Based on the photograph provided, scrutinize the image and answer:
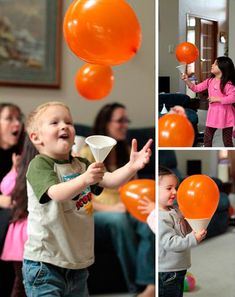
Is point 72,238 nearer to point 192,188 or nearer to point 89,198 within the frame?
point 89,198

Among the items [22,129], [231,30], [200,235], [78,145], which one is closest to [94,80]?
[78,145]

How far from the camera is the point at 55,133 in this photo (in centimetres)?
115

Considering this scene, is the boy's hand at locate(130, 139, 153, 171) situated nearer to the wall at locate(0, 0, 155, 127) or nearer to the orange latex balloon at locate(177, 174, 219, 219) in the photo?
the orange latex balloon at locate(177, 174, 219, 219)

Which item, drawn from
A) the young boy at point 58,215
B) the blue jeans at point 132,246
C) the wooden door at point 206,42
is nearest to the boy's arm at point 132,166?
the young boy at point 58,215

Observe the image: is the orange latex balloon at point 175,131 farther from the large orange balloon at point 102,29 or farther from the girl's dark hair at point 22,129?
the girl's dark hair at point 22,129

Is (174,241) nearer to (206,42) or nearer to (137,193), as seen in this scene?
(137,193)

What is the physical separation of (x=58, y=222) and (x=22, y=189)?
0.26 m

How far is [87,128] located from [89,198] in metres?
0.46

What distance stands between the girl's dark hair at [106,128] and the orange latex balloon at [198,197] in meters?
0.36

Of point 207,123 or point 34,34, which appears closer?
point 207,123

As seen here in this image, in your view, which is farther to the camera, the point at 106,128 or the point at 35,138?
the point at 106,128

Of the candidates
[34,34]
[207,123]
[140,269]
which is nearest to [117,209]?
[140,269]

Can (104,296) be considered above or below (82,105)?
below

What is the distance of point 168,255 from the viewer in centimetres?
117
